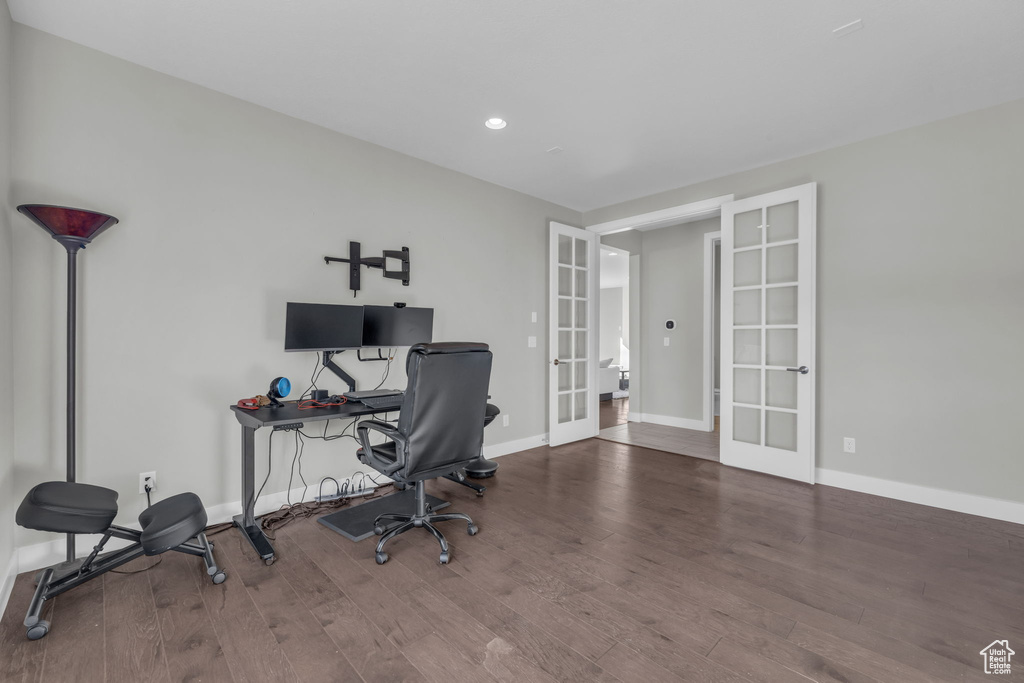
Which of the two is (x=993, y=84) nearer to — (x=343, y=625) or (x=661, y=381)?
(x=661, y=381)

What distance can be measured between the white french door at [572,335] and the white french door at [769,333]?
1.46 meters

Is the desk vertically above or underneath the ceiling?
underneath

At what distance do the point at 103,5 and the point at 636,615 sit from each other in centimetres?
367

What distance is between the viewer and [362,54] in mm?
2402

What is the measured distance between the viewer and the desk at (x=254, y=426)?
243 centimetres

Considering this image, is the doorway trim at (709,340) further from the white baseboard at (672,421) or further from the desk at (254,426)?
the desk at (254,426)

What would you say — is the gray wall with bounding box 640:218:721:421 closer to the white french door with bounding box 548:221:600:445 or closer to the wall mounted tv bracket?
the white french door with bounding box 548:221:600:445

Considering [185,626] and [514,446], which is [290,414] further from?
[514,446]

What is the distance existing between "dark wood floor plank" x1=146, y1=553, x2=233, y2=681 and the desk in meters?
0.30

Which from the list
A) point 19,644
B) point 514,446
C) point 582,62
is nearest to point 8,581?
point 19,644

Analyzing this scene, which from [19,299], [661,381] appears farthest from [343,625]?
[661,381]

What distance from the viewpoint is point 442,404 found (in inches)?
93.8

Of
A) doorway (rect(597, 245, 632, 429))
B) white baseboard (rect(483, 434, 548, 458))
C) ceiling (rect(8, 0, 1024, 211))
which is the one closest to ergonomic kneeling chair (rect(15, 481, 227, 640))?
ceiling (rect(8, 0, 1024, 211))

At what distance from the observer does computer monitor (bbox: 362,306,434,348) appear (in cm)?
322
